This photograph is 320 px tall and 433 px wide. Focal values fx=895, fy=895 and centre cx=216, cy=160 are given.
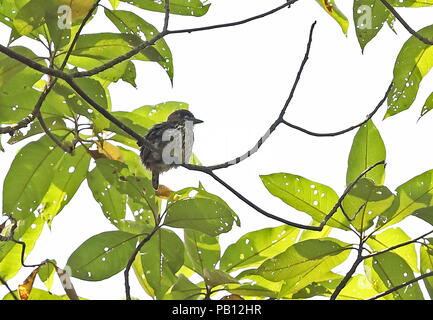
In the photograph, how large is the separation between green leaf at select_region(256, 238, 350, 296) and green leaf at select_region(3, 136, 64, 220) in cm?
92

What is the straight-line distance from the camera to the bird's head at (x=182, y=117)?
182 inches

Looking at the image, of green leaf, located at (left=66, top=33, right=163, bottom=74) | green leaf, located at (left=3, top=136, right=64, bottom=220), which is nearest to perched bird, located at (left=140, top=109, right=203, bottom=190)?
green leaf, located at (left=3, top=136, right=64, bottom=220)

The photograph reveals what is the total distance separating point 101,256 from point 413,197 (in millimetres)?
1154

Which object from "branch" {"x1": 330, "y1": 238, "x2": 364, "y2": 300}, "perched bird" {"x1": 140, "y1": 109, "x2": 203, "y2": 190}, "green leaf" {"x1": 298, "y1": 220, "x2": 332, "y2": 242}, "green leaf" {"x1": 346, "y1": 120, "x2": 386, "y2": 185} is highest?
"perched bird" {"x1": 140, "y1": 109, "x2": 203, "y2": 190}

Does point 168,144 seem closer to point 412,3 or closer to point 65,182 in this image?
point 65,182

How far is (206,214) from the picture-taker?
10.6ft

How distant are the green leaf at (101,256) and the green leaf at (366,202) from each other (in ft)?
2.67

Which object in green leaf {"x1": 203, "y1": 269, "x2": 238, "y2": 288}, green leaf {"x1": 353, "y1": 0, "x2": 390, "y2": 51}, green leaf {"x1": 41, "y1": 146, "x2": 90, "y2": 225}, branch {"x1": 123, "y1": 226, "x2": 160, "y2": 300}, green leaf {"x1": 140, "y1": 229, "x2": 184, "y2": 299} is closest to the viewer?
branch {"x1": 123, "y1": 226, "x2": 160, "y2": 300}

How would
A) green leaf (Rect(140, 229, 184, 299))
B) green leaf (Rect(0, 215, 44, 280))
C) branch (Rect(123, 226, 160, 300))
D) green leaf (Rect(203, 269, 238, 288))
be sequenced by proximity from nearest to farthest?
1. branch (Rect(123, 226, 160, 300))
2. green leaf (Rect(203, 269, 238, 288))
3. green leaf (Rect(140, 229, 184, 299))
4. green leaf (Rect(0, 215, 44, 280))

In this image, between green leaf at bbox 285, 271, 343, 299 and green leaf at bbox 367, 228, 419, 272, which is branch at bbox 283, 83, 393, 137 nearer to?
green leaf at bbox 367, 228, 419, 272

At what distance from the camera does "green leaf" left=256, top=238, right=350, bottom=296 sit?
317 cm

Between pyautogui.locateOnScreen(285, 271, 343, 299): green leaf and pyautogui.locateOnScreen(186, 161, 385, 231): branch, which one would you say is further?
pyautogui.locateOnScreen(285, 271, 343, 299): green leaf

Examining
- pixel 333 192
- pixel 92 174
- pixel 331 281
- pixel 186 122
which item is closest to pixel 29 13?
pixel 92 174
